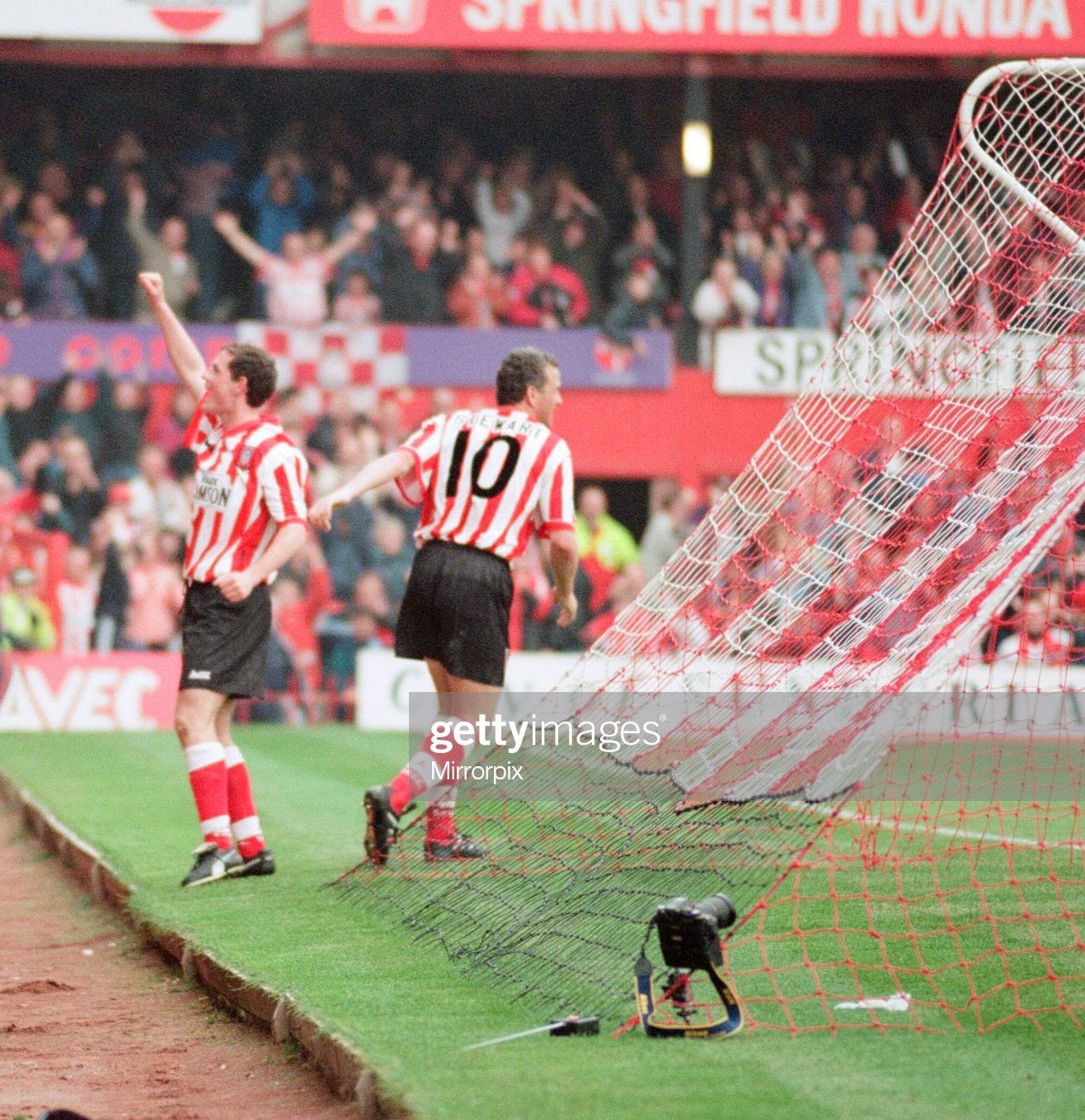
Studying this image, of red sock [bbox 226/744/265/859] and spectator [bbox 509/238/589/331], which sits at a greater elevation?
spectator [bbox 509/238/589/331]

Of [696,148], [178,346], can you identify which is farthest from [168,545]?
[178,346]

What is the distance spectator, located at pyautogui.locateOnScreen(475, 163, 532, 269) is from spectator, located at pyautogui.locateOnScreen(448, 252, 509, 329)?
1.07 ft

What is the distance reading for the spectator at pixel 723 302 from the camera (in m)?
19.0

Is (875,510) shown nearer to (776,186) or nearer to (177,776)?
(177,776)

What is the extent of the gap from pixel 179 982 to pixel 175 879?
52.1 inches

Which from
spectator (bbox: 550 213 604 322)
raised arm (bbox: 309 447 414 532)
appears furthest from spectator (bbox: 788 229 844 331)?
raised arm (bbox: 309 447 414 532)

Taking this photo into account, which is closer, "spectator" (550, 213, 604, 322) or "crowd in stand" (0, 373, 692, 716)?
"crowd in stand" (0, 373, 692, 716)

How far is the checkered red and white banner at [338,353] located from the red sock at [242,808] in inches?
449

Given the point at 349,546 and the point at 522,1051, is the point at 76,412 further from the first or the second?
the point at 522,1051

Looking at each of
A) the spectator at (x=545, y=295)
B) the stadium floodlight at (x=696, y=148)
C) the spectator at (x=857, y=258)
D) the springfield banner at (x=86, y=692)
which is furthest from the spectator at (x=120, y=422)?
the spectator at (x=857, y=258)

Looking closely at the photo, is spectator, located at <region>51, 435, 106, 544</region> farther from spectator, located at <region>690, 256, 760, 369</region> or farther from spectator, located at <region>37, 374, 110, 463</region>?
spectator, located at <region>690, 256, 760, 369</region>

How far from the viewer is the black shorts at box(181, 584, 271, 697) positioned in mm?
7008

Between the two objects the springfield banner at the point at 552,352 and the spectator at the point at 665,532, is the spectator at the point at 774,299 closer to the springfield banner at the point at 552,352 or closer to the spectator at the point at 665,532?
the springfield banner at the point at 552,352

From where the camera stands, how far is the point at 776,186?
66.4 feet
